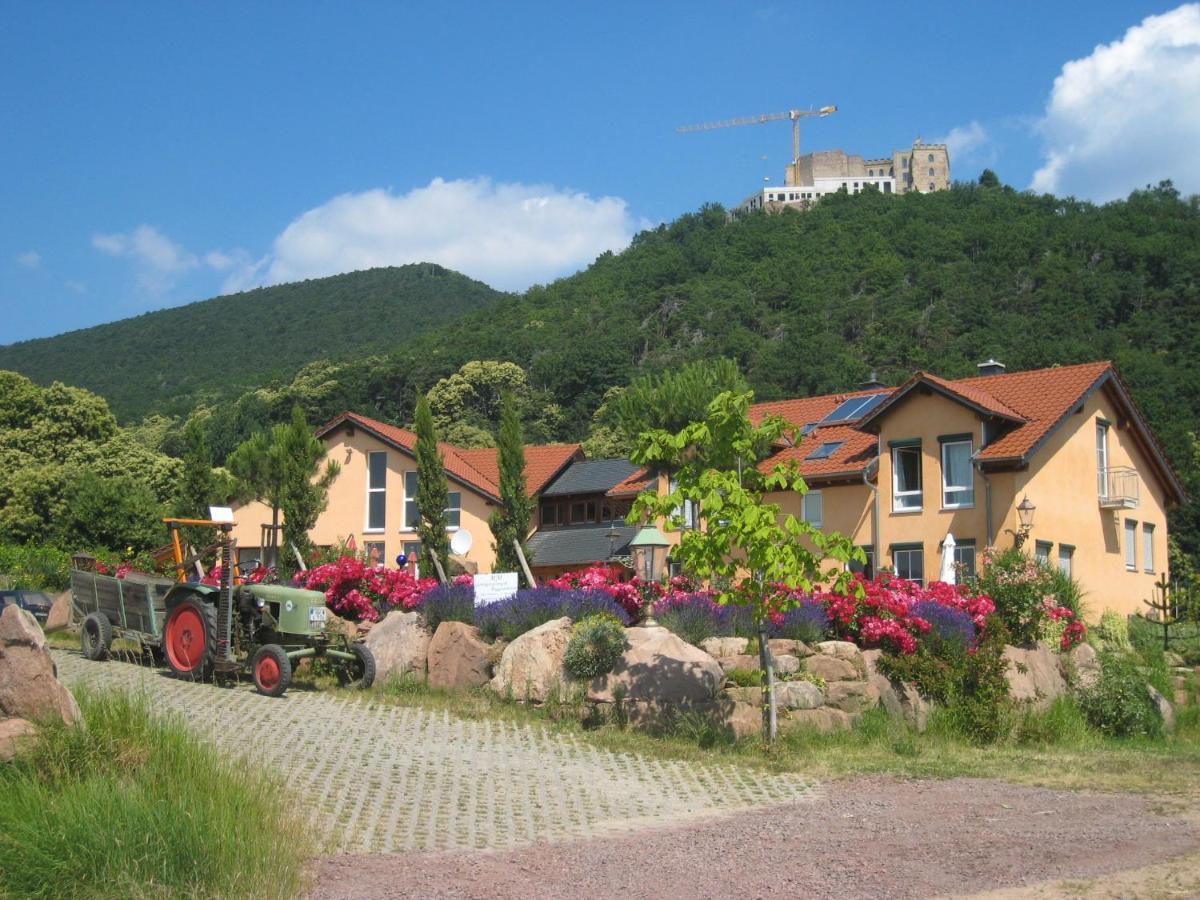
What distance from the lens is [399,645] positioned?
19.7 metres

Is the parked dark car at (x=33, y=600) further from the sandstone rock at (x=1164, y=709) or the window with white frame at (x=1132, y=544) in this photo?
the window with white frame at (x=1132, y=544)

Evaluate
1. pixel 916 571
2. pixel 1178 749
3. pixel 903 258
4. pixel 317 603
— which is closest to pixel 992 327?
pixel 903 258

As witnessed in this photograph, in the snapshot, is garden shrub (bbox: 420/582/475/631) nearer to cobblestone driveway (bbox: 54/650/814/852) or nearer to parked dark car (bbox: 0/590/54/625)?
cobblestone driveway (bbox: 54/650/814/852)

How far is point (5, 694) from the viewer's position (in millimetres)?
9898

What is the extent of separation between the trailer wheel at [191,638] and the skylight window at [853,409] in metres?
21.5

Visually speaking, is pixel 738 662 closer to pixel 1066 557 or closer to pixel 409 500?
pixel 1066 557

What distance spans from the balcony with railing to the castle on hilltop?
480ft

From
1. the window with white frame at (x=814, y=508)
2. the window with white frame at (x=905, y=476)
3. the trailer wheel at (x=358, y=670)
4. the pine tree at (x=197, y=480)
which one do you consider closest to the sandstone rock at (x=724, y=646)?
the trailer wheel at (x=358, y=670)

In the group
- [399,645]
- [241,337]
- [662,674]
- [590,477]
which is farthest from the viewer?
[241,337]

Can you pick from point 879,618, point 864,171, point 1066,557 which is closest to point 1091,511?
point 1066,557

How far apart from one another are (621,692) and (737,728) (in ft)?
6.08

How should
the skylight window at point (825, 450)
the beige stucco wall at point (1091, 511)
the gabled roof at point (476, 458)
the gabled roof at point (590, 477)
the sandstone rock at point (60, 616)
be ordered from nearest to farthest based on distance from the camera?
the sandstone rock at point (60, 616)
the beige stucco wall at point (1091, 511)
the skylight window at point (825, 450)
the gabled roof at point (476, 458)
the gabled roof at point (590, 477)

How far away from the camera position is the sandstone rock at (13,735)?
372 inches

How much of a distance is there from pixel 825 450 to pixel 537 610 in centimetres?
1677
